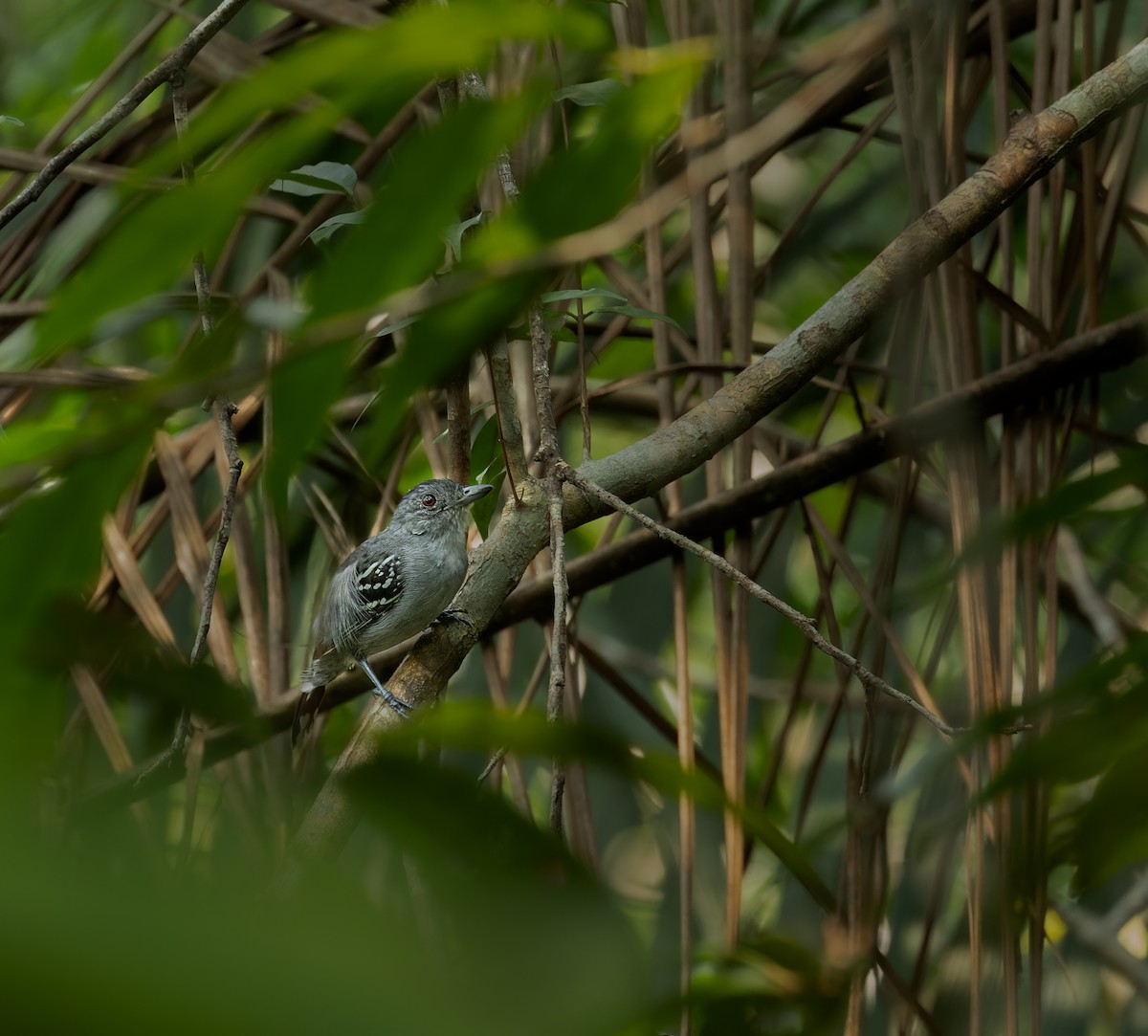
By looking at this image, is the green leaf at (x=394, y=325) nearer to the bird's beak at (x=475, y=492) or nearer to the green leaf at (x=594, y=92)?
the green leaf at (x=594, y=92)

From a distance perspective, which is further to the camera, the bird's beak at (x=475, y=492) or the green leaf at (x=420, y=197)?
the bird's beak at (x=475, y=492)

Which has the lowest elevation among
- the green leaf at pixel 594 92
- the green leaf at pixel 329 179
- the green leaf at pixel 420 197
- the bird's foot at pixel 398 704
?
the bird's foot at pixel 398 704

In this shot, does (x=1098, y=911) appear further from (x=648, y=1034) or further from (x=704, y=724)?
(x=648, y=1034)

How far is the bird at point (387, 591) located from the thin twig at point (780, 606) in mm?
1653

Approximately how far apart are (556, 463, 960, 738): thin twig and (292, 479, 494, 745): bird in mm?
1653

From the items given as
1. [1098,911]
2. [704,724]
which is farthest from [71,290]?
[704,724]

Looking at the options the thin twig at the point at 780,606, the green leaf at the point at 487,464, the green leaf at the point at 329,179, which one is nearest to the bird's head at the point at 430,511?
the green leaf at the point at 487,464

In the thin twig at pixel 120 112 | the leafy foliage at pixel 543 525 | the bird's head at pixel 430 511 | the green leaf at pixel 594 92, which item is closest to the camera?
the leafy foliage at pixel 543 525

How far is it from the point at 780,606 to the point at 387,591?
81.1 inches

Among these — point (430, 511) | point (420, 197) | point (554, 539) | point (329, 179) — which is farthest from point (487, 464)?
point (420, 197)

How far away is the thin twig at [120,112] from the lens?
1.35 m

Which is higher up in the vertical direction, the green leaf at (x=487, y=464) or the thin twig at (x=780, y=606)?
the green leaf at (x=487, y=464)

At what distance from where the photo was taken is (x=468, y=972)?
0.35 m

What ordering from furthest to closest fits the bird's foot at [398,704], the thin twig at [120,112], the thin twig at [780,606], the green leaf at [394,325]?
the bird's foot at [398,704] < the thin twig at [120,112] < the thin twig at [780,606] < the green leaf at [394,325]
